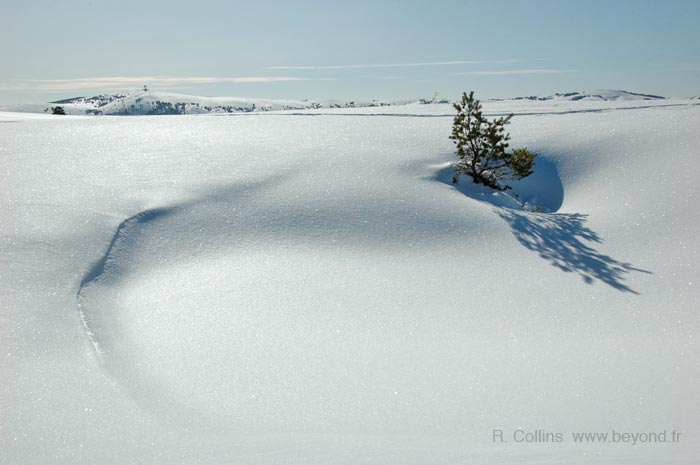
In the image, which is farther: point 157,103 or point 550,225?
point 157,103

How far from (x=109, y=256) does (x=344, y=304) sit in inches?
111

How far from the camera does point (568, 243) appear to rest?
6.77 m

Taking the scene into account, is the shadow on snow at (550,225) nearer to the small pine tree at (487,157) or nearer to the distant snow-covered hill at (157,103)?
the small pine tree at (487,157)

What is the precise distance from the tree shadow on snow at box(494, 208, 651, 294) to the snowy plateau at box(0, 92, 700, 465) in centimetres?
4

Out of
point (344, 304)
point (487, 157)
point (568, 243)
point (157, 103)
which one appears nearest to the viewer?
point (344, 304)

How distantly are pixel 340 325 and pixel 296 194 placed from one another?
3.06 metres

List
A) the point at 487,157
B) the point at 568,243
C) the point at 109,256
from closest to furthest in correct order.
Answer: the point at 109,256
the point at 568,243
the point at 487,157

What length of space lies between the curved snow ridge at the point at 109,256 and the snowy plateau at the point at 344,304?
2cm

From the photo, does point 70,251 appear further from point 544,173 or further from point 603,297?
point 544,173

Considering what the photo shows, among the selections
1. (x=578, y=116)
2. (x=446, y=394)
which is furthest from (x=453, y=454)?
(x=578, y=116)

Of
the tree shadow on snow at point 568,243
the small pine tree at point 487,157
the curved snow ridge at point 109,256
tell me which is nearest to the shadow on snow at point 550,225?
the tree shadow on snow at point 568,243

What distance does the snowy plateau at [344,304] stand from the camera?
133 inches

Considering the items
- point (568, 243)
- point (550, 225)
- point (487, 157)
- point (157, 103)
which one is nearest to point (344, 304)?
point (568, 243)

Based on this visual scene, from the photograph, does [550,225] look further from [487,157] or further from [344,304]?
[344,304]
